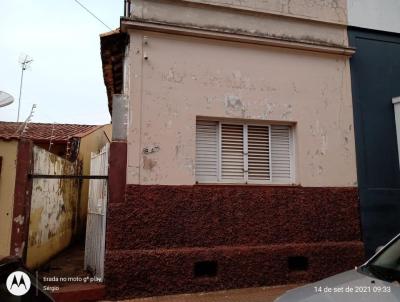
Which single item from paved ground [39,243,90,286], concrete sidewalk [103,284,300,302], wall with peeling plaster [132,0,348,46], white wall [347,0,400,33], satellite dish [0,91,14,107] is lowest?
concrete sidewalk [103,284,300,302]

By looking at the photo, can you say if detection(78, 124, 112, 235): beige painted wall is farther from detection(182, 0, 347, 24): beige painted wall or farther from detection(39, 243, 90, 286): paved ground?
detection(182, 0, 347, 24): beige painted wall

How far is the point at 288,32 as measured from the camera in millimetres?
7496

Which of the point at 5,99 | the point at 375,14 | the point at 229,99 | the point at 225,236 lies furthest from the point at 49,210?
the point at 375,14

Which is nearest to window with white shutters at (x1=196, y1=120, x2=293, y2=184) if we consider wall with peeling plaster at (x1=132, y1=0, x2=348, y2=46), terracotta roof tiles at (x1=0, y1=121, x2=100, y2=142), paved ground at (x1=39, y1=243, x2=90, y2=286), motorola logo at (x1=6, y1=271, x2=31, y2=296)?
wall with peeling plaster at (x1=132, y1=0, x2=348, y2=46)

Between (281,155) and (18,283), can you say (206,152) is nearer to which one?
(281,155)

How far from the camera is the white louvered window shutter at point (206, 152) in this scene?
267 inches

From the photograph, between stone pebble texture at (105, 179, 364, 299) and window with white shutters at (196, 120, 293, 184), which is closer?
stone pebble texture at (105, 179, 364, 299)

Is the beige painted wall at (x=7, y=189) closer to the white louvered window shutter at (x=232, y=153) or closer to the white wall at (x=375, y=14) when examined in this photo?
the white louvered window shutter at (x=232, y=153)

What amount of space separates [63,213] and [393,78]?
28.1ft

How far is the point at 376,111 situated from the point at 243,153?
10.5 ft

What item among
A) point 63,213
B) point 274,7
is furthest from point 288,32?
point 63,213

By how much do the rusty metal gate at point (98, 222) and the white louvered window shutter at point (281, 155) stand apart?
3.19 metres

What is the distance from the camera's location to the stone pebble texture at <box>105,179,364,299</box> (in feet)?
19.8

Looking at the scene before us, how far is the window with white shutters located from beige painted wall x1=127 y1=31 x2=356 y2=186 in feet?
0.77
